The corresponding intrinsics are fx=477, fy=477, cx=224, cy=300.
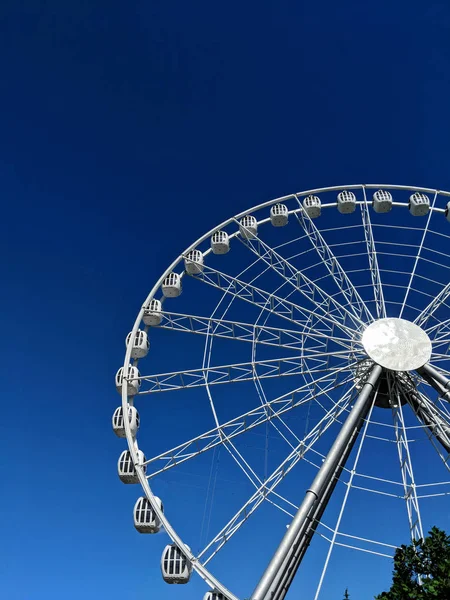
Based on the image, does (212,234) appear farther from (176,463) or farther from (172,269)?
(176,463)

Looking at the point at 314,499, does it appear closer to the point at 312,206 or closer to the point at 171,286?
the point at 171,286

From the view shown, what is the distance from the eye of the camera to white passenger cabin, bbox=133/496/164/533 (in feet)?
48.1

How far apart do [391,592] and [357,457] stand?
Result: 476 cm

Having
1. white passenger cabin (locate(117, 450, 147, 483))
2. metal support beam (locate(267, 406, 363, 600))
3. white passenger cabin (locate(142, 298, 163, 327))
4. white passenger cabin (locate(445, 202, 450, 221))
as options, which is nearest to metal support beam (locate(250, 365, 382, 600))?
metal support beam (locate(267, 406, 363, 600))

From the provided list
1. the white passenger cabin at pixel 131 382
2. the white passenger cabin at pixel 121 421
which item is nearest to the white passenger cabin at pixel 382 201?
the white passenger cabin at pixel 131 382

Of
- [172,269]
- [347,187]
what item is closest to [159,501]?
[172,269]

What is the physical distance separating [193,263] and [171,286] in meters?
1.62

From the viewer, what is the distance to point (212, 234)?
74.8 ft

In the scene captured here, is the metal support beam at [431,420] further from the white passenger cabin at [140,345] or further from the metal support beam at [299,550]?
the white passenger cabin at [140,345]

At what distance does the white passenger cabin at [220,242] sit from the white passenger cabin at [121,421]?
29.1 feet

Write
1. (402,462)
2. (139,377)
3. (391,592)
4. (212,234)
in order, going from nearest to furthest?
1. (391,592)
2. (402,462)
3. (139,377)
4. (212,234)

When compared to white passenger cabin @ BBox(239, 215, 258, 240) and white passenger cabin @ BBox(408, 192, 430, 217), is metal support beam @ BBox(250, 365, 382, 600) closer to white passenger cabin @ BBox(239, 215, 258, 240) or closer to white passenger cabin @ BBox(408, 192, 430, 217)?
white passenger cabin @ BBox(239, 215, 258, 240)

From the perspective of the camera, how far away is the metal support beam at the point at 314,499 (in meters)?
11.6

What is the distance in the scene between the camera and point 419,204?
2275 centimetres
